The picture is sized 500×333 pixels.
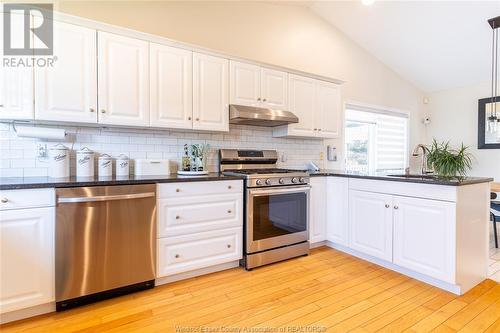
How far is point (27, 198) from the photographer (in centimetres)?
174

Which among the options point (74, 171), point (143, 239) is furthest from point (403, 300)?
point (74, 171)

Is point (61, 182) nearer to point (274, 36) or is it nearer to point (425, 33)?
point (274, 36)

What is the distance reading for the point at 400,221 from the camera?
2.46 m

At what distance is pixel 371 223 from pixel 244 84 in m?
2.03

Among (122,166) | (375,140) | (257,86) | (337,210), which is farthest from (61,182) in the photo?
(375,140)

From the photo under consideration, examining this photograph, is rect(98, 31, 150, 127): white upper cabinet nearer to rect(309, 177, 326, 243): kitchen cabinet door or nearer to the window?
rect(309, 177, 326, 243): kitchen cabinet door

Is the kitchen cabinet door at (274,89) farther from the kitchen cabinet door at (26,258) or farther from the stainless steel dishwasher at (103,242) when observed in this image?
the kitchen cabinet door at (26,258)

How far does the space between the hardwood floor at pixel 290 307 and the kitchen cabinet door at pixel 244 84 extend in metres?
1.84

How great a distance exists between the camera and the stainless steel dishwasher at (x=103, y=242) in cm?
185

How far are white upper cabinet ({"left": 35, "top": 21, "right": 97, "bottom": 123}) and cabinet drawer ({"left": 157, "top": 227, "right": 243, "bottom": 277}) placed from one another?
127 cm

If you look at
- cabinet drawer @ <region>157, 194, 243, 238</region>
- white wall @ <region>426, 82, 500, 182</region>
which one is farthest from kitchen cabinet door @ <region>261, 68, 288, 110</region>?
white wall @ <region>426, 82, 500, 182</region>

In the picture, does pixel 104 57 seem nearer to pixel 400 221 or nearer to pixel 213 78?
pixel 213 78

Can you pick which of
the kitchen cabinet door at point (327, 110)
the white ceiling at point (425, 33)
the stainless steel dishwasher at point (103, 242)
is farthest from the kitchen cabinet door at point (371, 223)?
Answer: the white ceiling at point (425, 33)

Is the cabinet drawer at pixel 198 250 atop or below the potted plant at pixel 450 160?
below
